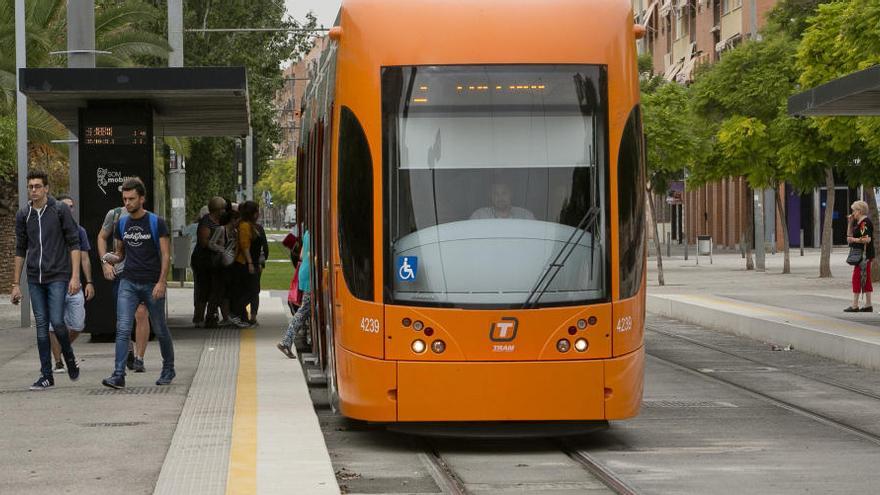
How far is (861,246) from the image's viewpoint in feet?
83.1

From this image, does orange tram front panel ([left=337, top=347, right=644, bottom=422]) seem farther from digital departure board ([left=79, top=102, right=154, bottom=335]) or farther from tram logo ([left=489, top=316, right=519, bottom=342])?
digital departure board ([left=79, top=102, right=154, bottom=335])

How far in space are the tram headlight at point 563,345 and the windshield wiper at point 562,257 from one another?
280mm

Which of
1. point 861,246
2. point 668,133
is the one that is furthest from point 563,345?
point 668,133

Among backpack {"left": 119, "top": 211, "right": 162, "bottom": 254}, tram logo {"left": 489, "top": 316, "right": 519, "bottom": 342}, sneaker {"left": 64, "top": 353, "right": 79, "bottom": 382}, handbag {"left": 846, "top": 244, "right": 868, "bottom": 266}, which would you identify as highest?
backpack {"left": 119, "top": 211, "right": 162, "bottom": 254}

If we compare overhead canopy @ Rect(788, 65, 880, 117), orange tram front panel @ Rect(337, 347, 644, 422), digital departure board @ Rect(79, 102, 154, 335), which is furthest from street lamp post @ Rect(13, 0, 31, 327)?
orange tram front panel @ Rect(337, 347, 644, 422)

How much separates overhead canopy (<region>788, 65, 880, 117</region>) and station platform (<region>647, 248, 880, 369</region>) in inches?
102

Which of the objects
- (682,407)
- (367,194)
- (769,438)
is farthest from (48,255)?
(769,438)

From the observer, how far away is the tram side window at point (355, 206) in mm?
11188

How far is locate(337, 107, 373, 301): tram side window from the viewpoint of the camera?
Result: 11188 millimetres

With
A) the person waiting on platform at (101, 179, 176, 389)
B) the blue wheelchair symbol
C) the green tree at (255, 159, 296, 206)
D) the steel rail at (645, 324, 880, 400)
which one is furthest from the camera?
the green tree at (255, 159, 296, 206)

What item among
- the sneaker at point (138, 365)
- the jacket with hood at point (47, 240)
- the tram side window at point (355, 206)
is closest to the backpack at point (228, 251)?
the sneaker at point (138, 365)

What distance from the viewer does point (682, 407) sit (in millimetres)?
13945

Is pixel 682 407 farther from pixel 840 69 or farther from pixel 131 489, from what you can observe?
pixel 840 69

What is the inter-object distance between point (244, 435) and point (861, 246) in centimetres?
1628
